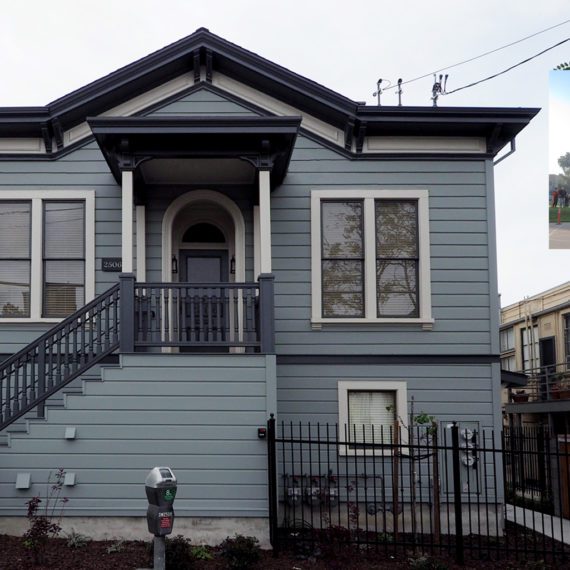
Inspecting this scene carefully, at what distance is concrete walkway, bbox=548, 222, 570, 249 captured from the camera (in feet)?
55.7

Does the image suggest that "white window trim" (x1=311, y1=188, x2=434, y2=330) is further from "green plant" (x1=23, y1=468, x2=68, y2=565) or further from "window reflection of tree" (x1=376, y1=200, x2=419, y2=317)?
"green plant" (x1=23, y1=468, x2=68, y2=565)

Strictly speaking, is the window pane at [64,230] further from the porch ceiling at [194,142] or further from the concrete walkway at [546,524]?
the concrete walkway at [546,524]

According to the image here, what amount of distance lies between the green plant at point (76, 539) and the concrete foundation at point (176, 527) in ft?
0.17

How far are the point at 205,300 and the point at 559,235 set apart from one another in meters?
9.56

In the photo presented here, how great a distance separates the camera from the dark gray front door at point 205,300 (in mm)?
10445

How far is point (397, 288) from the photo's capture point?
1216cm

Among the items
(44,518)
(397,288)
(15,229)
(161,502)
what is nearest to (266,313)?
(397,288)

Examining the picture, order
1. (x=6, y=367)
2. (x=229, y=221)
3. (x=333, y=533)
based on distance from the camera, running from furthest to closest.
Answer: (x=229, y=221) → (x=6, y=367) → (x=333, y=533)

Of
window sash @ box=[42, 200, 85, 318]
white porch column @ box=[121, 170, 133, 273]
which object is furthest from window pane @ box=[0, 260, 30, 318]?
white porch column @ box=[121, 170, 133, 273]

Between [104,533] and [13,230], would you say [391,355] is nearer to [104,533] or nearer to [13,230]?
[104,533]

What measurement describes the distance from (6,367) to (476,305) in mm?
6738

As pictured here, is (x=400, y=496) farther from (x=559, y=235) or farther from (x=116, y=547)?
(x=559, y=235)

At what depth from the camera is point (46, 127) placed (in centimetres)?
1195

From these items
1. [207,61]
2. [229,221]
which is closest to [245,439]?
[229,221]
